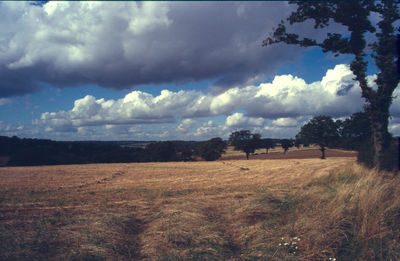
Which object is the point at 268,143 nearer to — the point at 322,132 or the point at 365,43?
the point at 322,132

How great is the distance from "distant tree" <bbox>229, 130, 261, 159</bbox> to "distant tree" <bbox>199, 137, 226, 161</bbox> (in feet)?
13.1

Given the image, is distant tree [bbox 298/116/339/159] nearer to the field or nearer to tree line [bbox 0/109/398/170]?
tree line [bbox 0/109/398/170]

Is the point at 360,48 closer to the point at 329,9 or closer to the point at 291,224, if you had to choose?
the point at 329,9

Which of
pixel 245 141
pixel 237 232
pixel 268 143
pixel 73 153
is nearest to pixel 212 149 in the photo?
pixel 245 141

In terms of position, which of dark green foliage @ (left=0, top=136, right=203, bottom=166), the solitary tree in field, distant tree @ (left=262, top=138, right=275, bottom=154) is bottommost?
dark green foliage @ (left=0, top=136, right=203, bottom=166)

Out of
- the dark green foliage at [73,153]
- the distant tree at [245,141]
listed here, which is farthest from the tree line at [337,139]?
the dark green foliage at [73,153]

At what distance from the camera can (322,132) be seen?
62.7 metres

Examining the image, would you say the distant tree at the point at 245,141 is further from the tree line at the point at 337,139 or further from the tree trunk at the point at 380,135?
the tree trunk at the point at 380,135

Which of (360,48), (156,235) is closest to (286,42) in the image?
Answer: (360,48)

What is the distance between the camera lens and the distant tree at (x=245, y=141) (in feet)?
261

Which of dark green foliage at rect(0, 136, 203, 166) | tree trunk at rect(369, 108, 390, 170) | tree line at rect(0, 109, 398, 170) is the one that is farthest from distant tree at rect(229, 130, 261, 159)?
tree trunk at rect(369, 108, 390, 170)

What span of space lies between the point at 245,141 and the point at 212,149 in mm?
10784

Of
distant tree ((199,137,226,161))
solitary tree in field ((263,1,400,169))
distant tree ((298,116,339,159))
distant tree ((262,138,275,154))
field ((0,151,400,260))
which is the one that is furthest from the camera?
distant tree ((262,138,275,154))

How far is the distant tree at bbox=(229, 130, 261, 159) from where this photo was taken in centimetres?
7956
